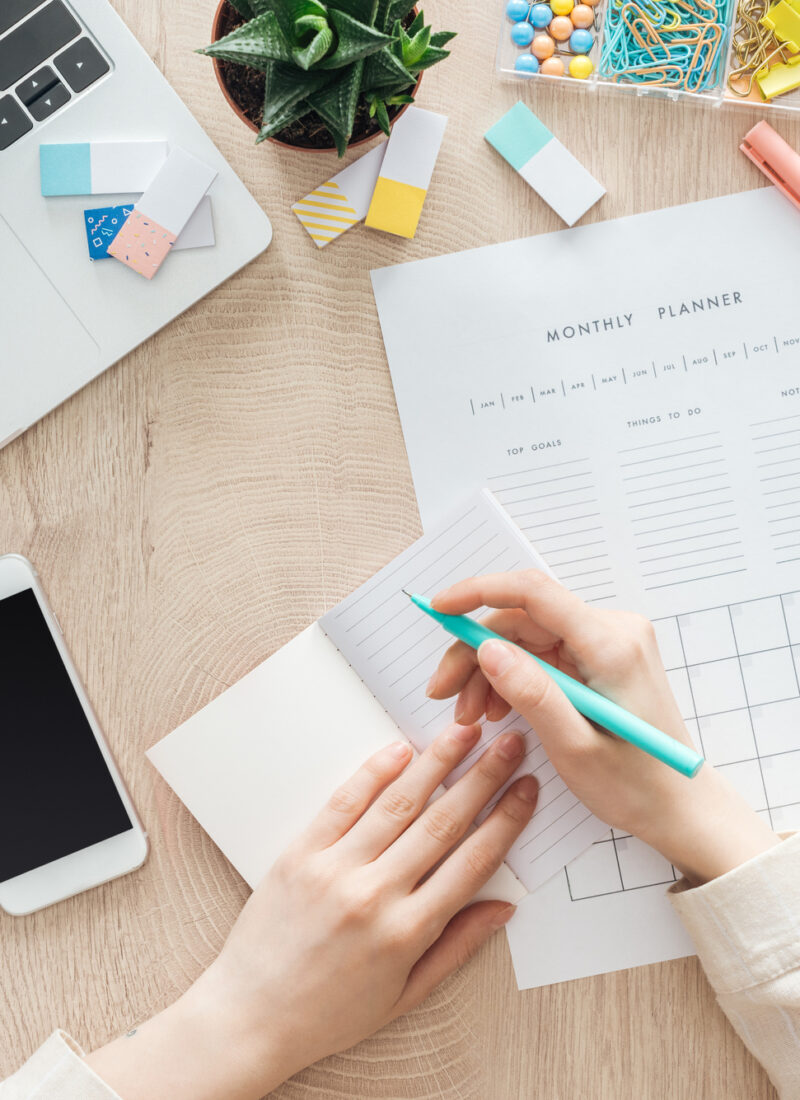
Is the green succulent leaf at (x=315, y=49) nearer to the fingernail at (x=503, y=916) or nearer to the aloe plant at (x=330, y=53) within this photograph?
the aloe plant at (x=330, y=53)

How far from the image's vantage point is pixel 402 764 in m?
0.72

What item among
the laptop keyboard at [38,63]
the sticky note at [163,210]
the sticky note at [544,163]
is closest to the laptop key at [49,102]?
the laptop keyboard at [38,63]

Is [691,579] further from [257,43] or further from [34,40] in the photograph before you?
[34,40]

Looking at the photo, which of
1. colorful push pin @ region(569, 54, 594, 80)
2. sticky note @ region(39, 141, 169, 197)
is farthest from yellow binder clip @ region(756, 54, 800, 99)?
sticky note @ region(39, 141, 169, 197)

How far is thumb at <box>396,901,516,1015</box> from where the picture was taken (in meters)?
0.70

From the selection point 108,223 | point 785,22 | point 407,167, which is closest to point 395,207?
point 407,167

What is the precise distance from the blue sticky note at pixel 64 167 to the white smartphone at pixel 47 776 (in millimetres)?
325

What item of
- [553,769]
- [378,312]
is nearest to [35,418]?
[378,312]

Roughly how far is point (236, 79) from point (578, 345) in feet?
1.17

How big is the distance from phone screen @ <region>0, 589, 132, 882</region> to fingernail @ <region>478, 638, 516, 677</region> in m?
0.37

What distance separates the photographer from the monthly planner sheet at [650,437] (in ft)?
2.32

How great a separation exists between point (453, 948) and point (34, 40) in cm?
85

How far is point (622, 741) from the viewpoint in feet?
2.08

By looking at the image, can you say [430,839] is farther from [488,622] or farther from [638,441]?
[638,441]
